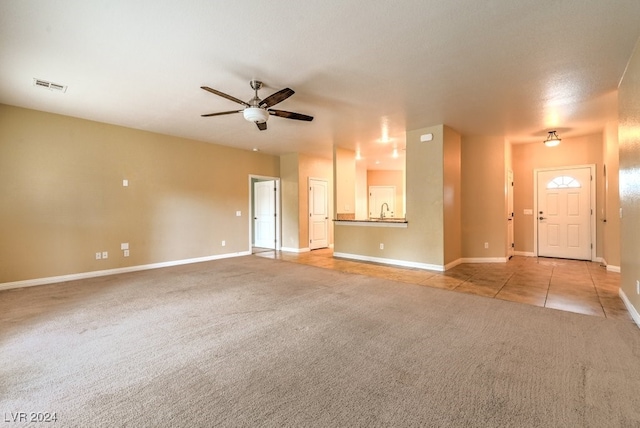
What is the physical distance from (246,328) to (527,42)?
3768 millimetres

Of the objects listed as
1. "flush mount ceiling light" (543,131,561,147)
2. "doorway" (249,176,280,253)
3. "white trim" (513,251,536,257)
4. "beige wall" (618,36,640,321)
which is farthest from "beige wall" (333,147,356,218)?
"beige wall" (618,36,640,321)

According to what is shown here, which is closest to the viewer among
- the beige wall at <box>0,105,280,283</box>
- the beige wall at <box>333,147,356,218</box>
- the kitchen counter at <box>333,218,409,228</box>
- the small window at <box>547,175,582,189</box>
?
the beige wall at <box>0,105,280,283</box>

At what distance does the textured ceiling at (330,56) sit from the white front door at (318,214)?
3347 millimetres

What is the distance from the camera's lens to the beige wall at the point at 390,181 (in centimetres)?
1068

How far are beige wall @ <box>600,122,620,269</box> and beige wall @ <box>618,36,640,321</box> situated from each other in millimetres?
1858

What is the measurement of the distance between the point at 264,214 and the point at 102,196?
157 inches

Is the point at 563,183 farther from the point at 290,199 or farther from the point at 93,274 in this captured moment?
the point at 93,274

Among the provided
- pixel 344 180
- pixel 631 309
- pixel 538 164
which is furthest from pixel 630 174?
pixel 344 180

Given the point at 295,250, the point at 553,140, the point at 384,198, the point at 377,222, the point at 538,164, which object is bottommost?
the point at 295,250

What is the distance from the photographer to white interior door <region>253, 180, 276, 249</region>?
8.05 meters

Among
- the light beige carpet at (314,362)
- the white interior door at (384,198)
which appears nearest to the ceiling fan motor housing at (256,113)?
the light beige carpet at (314,362)

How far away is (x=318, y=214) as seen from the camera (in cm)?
809

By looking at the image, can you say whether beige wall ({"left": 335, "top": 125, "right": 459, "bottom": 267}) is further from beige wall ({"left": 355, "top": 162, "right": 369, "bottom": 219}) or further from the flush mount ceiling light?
beige wall ({"left": 355, "top": 162, "right": 369, "bottom": 219})

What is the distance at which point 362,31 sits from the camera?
243 cm
